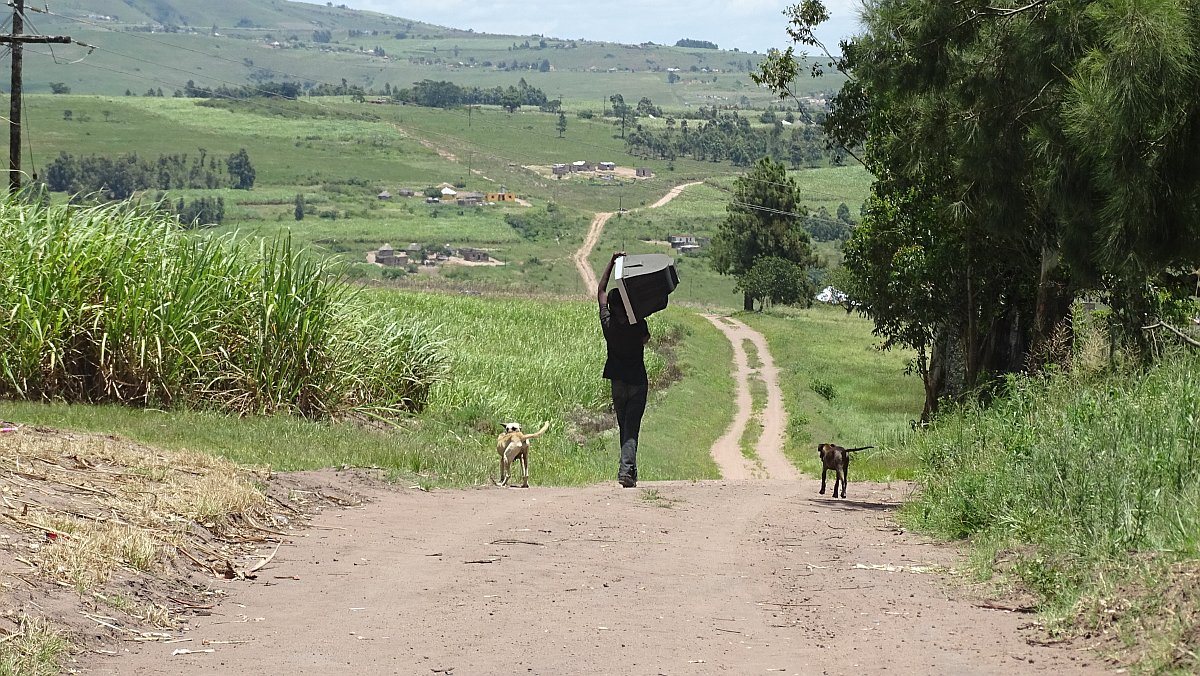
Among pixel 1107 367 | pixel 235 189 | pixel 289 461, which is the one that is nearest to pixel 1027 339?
pixel 1107 367

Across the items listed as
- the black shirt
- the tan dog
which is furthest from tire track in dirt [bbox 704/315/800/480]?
the tan dog

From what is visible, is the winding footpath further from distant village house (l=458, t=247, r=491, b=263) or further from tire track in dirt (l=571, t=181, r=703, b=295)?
distant village house (l=458, t=247, r=491, b=263)

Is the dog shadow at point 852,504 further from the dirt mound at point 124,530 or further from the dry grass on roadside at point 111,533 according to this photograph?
the dry grass on roadside at point 111,533

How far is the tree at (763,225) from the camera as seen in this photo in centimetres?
8625

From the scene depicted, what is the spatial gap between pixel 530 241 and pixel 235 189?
35.6 meters

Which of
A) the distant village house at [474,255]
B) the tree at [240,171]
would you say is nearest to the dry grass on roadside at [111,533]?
the distant village house at [474,255]

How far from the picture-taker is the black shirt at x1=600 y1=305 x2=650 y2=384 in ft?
46.2

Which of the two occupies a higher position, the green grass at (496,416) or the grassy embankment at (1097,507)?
the grassy embankment at (1097,507)

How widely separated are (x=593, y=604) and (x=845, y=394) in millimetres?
38499

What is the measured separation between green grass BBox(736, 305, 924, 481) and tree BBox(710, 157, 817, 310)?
12.6 m

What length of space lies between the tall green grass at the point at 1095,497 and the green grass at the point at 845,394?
21.8ft

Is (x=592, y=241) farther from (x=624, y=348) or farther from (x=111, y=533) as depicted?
(x=111, y=533)

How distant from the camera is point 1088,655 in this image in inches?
239

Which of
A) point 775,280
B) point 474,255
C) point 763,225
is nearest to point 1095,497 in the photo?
point 775,280
